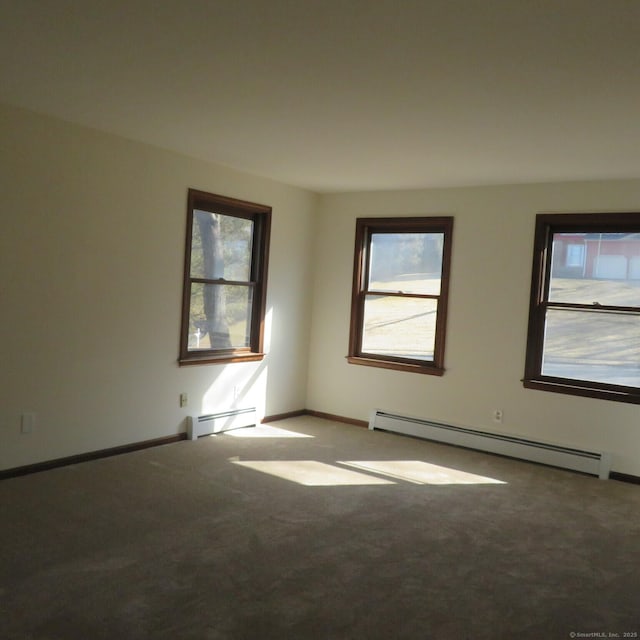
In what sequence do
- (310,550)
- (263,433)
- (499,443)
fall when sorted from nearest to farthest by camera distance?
(310,550), (499,443), (263,433)

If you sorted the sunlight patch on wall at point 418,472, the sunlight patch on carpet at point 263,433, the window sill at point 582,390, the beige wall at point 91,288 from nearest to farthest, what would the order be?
the beige wall at point 91,288, the sunlight patch on wall at point 418,472, the window sill at point 582,390, the sunlight patch on carpet at point 263,433

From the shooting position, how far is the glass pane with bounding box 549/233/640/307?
490 cm

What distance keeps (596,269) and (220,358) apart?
3.17 meters

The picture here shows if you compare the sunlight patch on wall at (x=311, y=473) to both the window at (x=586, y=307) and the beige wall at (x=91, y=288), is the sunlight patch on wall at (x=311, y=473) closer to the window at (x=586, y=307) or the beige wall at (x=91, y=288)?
the beige wall at (x=91, y=288)

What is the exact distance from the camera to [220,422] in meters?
5.54

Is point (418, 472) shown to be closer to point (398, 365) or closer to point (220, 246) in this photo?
point (398, 365)

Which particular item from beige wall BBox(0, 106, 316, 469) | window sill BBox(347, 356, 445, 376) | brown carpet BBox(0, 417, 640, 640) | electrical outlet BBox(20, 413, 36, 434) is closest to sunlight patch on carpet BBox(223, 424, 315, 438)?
beige wall BBox(0, 106, 316, 469)

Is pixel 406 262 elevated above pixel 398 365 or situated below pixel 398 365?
above

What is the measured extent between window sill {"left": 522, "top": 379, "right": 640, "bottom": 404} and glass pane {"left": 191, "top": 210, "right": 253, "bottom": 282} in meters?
2.66

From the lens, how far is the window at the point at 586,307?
4898mm

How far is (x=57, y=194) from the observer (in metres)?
4.17

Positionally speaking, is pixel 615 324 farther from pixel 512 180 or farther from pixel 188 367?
pixel 188 367

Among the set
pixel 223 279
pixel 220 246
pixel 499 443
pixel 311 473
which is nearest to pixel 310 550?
pixel 311 473

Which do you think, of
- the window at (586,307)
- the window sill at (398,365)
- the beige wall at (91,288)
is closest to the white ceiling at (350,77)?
the beige wall at (91,288)
